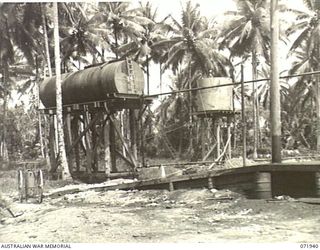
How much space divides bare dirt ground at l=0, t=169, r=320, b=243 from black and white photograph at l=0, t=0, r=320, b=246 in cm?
2

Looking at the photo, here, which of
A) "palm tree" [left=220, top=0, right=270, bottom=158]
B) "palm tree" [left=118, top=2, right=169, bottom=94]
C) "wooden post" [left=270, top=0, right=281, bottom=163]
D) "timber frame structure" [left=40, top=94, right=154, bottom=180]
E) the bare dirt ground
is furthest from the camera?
"palm tree" [left=118, top=2, right=169, bottom=94]

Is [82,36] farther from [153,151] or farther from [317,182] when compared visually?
[317,182]

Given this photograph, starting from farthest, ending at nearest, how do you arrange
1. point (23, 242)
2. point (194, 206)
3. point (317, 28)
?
point (317, 28)
point (194, 206)
point (23, 242)

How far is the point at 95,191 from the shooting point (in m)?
12.1

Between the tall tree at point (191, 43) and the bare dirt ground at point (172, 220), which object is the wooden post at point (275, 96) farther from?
the tall tree at point (191, 43)

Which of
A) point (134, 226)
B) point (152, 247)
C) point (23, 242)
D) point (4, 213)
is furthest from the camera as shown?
point (4, 213)

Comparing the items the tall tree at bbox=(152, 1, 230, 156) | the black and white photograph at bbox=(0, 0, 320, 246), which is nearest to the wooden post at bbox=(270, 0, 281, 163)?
the black and white photograph at bbox=(0, 0, 320, 246)

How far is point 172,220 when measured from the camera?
8039 mm

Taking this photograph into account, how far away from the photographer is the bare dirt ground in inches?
271

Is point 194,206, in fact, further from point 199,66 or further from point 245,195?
point 199,66

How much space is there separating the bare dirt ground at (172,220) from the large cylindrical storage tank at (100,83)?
5883 millimetres

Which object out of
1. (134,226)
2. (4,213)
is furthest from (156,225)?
(4,213)

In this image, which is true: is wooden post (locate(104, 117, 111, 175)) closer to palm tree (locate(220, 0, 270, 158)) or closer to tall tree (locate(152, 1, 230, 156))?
tall tree (locate(152, 1, 230, 156))

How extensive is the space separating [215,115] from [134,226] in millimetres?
10466
